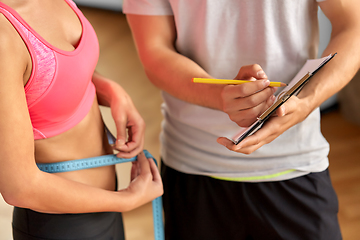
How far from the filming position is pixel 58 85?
27.8 inches

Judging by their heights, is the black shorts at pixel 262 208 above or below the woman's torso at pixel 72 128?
below

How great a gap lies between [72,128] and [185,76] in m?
0.33

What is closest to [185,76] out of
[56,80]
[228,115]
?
[228,115]

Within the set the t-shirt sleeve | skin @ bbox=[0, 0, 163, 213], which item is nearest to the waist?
skin @ bbox=[0, 0, 163, 213]

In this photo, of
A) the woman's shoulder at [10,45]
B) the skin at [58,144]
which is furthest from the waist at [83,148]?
the woman's shoulder at [10,45]

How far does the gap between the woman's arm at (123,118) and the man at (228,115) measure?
0.14m

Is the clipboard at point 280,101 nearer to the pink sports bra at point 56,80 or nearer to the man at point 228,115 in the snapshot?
the man at point 228,115

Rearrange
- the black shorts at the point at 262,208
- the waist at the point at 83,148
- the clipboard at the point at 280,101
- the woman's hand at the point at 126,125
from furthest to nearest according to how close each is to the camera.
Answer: the black shorts at the point at 262,208 → the woman's hand at the point at 126,125 → the waist at the point at 83,148 → the clipboard at the point at 280,101

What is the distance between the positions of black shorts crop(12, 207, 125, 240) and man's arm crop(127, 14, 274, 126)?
39cm

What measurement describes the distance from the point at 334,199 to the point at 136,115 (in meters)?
0.63

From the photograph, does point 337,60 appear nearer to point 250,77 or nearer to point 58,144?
point 250,77

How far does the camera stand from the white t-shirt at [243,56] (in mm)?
962

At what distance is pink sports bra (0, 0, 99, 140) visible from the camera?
65cm

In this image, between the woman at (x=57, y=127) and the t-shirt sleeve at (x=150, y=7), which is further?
the t-shirt sleeve at (x=150, y=7)
